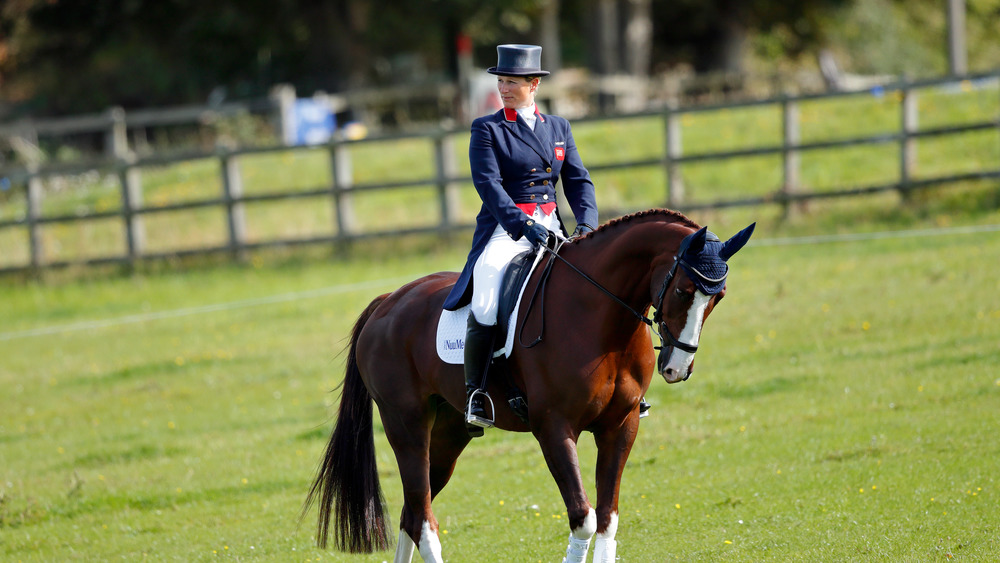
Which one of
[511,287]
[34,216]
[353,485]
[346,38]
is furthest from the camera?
[346,38]

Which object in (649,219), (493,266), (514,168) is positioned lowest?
(493,266)

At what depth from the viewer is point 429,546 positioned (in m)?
5.57

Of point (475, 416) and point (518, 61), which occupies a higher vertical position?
point (518, 61)

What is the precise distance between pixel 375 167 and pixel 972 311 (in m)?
14.2

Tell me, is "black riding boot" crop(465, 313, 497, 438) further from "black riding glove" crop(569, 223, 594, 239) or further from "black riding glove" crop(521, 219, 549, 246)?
"black riding glove" crop(569, 223, 594, 239)

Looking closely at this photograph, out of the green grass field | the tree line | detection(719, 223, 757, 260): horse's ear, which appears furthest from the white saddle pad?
the tree line

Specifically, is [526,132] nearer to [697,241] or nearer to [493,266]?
[493,266]

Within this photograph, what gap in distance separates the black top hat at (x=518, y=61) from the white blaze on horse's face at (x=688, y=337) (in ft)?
5.06

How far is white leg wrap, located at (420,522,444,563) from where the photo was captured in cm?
553

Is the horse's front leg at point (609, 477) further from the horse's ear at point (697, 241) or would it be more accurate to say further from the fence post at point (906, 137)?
the fence post at point (906, 137)

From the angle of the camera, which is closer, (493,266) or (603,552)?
(603,552)

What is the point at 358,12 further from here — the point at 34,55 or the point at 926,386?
the point at 926,386

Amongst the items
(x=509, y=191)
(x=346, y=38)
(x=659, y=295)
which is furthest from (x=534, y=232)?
(x=346, y=38)

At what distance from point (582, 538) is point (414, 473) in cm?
121
